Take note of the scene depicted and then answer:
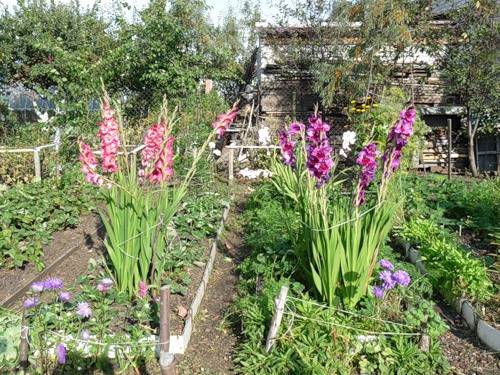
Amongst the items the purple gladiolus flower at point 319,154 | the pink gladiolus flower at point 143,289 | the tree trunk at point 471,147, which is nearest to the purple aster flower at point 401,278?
the purple gladiolus flower at point 319,154

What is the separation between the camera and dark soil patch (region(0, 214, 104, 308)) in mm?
3997

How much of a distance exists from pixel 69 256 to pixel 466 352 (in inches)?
136

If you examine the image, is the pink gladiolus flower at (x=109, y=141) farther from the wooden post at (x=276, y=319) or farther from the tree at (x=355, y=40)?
the tree at (x=355, y=40)

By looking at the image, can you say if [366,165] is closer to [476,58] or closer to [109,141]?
[109,141]

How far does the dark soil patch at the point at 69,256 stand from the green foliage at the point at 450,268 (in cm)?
304

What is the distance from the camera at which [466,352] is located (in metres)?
3.29

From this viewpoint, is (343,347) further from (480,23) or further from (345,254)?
(480,23)

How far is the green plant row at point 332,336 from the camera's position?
116 inches

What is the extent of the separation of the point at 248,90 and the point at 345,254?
33.0 ft

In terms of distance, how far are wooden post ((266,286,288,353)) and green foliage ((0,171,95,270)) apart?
2.16 metres

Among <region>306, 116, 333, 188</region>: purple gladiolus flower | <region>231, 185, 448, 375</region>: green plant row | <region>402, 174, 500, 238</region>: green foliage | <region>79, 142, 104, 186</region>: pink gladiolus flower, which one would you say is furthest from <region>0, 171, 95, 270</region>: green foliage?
<region>402, 174, 500, 238</region>: green foliage

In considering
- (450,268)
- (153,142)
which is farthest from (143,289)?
(450,268)

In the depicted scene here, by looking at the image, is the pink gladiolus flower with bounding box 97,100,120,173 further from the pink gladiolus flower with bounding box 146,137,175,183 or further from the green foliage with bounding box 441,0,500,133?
the green foliage with bounding box 441,0,500,133

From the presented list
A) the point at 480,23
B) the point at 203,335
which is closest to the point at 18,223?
the point at 203,335
